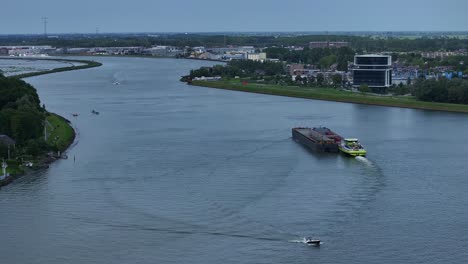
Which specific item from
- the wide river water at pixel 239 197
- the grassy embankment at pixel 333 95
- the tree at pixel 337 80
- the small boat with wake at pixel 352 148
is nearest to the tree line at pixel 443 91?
the grassy embankment at pixel 333 95

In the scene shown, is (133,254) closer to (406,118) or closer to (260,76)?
(406,118)

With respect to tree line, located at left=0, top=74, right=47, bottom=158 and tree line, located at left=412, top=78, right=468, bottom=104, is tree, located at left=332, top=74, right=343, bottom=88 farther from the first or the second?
tree line, located at left=0, top=74, right=47, bottom=158

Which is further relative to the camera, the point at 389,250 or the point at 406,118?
the point at 406,118

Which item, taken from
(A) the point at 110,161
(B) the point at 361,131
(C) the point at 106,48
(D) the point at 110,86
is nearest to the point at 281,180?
(A) the point at 110,161

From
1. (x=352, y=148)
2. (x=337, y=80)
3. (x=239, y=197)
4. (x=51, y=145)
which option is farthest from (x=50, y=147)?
(x=337, y=80)

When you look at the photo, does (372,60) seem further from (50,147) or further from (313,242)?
(313,242)

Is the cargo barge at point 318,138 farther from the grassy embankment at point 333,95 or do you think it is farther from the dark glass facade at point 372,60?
the dark glass facade at point 372,60
